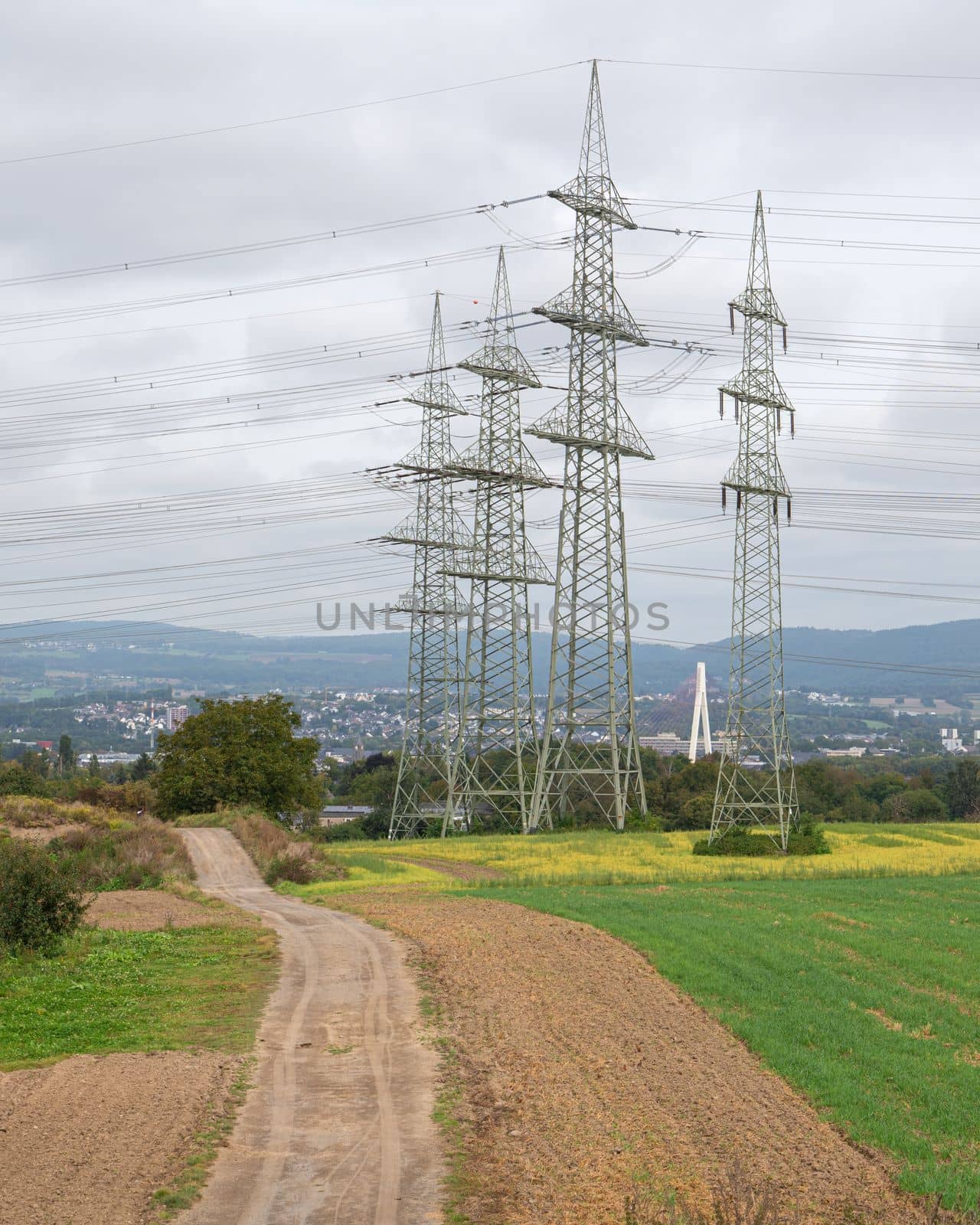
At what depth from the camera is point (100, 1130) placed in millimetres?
12352

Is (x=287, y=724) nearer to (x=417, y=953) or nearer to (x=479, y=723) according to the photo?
(x=479, y=723)

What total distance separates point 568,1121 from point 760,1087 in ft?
9.51

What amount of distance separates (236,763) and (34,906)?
1421 inches

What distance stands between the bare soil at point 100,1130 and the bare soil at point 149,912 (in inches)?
454

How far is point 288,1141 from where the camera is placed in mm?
12367

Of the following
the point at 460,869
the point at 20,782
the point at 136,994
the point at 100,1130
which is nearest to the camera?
the point at 100,1130

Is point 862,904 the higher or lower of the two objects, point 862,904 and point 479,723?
the lower

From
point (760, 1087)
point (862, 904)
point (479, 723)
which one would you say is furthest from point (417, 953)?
point (479, 723)

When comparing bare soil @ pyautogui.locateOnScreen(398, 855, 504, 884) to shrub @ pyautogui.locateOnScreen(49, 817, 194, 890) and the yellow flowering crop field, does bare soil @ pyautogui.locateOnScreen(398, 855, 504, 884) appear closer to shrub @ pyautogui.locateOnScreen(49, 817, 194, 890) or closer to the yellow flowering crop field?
the yellow flowering crop field

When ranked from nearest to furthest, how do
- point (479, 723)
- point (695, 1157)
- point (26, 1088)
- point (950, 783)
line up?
point (695, 1157)
point (26, 1088)
point (479, 723)
point (950, 783)

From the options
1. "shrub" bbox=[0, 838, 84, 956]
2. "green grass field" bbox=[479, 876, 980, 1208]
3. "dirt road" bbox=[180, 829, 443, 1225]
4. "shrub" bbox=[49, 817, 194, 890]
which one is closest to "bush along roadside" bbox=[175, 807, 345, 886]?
"shrub" bbox=[49, 817, 194, 890]

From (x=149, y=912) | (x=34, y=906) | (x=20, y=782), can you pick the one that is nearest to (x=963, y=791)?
(x=20, y=782)

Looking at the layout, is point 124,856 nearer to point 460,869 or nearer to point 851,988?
point 460,869

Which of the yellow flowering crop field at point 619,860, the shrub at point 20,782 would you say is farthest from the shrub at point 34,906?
the shrub at point 20,782
